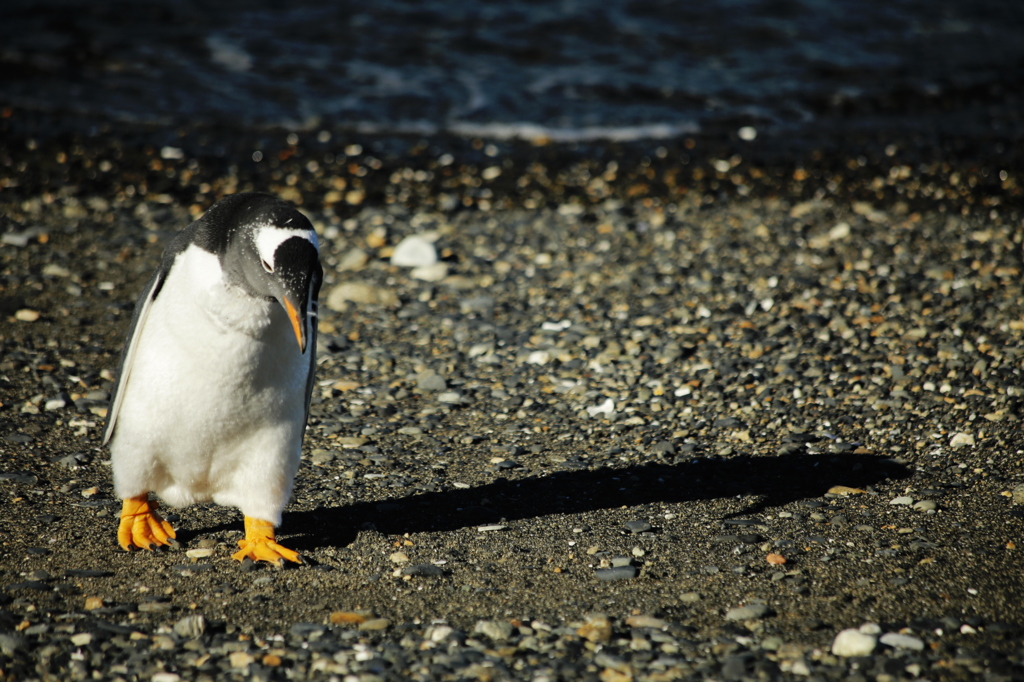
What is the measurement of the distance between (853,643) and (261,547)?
213 centimetres

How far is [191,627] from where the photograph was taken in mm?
3035

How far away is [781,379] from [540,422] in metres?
1.37

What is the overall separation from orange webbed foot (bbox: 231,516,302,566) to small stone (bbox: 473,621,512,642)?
0.85 meters

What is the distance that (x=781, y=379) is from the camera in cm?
521

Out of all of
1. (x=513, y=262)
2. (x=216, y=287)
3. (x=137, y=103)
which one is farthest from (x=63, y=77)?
(x=216, y=287)

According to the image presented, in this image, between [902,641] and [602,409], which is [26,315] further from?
[902,641]

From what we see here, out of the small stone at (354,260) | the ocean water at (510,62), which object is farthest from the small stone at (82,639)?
the ocean water at (510,62)

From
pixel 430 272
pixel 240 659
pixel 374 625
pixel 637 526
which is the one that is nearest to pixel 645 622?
pixel 637 526

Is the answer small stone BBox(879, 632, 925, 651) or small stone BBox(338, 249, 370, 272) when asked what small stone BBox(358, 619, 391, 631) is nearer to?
small stone BBox(879, 632, 925, 651)

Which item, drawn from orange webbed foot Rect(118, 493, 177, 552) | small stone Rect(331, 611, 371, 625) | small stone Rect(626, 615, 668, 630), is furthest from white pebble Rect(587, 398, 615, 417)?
orange webbed foot Rect(118, 493, 177, 552)

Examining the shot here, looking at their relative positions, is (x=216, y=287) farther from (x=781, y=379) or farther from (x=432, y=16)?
(x=432, y=16)

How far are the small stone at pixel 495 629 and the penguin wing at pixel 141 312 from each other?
1.65 meters

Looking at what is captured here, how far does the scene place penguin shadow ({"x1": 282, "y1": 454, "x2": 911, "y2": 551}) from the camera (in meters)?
3.96

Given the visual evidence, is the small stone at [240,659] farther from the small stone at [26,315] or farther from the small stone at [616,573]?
the small stone at [26,315]
